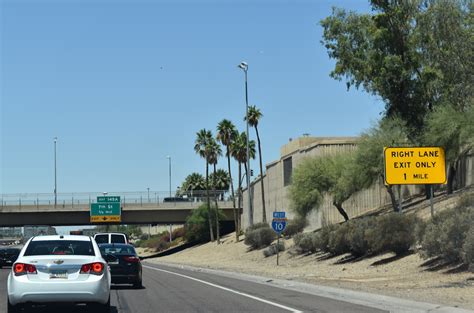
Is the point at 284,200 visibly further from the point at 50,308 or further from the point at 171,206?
the point at 50,308

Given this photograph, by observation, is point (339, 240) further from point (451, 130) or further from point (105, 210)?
point (105, 210)

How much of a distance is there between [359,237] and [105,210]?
1752 inches

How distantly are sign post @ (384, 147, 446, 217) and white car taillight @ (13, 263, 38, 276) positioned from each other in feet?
73.7

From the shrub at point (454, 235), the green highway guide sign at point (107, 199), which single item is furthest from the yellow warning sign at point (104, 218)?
the shrub at point (454, 235)

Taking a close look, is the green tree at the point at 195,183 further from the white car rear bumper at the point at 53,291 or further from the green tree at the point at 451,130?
the white car rear bumper at the point at 53,291

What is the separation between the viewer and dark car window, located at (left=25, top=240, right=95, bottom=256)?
1560 cm

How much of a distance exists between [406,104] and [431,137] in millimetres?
6037

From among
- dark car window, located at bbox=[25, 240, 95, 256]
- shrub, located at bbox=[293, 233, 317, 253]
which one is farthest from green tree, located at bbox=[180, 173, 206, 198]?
dark car window, located at bbox=[25, 240, 95, 256]

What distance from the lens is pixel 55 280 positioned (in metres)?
15.0

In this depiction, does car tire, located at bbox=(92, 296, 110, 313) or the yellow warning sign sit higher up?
the yellow warning sign

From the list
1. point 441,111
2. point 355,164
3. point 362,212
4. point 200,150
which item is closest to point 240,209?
point 200,150

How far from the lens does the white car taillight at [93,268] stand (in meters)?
15.2

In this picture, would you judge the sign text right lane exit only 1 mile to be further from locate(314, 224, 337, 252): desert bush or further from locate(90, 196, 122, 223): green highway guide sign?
locate(90, 196, 122, 223): green highway guide sign

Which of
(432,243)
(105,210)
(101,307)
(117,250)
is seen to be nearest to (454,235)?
(432,243)
